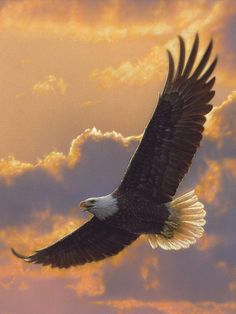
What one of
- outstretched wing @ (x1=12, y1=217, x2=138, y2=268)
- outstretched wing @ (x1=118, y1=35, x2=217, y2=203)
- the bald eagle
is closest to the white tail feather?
the bald eagle

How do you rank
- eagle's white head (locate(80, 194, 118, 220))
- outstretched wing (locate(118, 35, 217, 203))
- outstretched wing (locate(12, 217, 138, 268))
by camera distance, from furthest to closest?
outstretched wing (locate(12, 217, 138, 268)), eagle's white head (locate(80, 194, 118, 220)), outstretched wing (locate(118, 35, 217, 203))

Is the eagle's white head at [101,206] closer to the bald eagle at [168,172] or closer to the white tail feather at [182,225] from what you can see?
the bald eagle at [168,172]

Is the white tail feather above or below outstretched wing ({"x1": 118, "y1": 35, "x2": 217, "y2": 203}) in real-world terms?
below

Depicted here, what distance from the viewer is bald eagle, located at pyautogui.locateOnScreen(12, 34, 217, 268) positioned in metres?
10.6

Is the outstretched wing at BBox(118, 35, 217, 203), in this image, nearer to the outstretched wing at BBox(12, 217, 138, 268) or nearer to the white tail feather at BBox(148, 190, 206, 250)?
the white tail feather at BBox(148, 190, 206, 250)

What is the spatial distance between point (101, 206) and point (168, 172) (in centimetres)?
121

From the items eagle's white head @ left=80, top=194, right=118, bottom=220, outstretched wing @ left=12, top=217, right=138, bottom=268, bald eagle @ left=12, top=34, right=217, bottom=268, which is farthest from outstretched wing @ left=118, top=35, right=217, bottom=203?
outstretched wing @ left=12, top=217, right=138, bottom=268

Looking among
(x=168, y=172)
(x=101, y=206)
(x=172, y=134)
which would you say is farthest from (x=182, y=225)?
(x=172, y=134)

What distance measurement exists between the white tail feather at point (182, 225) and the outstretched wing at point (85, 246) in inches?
30.1

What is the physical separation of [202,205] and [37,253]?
3.29 m

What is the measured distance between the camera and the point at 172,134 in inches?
430

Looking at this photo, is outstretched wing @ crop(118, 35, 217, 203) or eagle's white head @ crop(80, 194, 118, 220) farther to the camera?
eagle's white head @ crop(80, 194, 118, 220)

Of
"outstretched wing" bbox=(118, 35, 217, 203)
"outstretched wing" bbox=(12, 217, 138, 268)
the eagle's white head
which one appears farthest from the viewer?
"outstretched wing" bbox=(12, 217, 138, 268)

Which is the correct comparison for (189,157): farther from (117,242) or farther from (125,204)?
(117,242)
